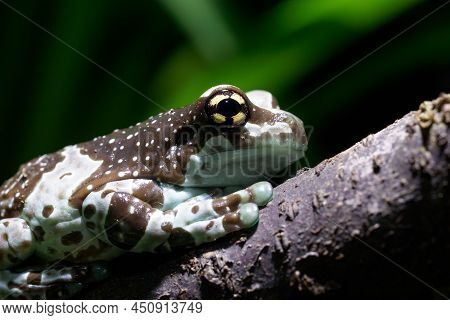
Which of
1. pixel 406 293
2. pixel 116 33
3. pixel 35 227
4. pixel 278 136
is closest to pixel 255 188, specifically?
pixel 278 136

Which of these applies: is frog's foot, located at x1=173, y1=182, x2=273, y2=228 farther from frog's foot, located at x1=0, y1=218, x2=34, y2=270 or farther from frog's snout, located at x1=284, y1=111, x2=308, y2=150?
frog's foot, located at x1=0, y1=218, x2=34, y2=270

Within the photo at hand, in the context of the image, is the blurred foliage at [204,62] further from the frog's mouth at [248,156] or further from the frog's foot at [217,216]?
the frog's foot at [217,216]

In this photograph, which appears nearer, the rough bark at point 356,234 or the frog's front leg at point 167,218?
the rough bark at point 356,234

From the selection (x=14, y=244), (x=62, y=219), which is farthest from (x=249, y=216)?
(x=14, y=244)

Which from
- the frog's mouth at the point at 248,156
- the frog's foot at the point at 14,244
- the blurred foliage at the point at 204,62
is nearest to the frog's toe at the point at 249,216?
the frog's mouth at the point at 248,156
